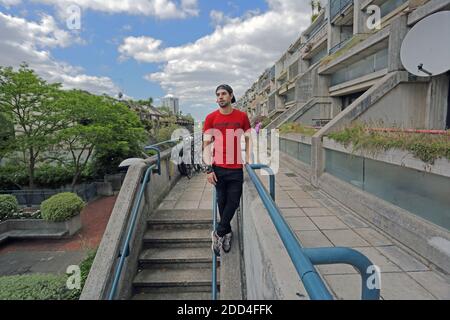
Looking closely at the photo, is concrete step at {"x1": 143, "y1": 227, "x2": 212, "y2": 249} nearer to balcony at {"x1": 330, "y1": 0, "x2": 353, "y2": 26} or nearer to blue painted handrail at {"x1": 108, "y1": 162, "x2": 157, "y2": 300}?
blue painted handrail at {"x1": 108, "y1": 162, "x2": 157, "y2": 300}

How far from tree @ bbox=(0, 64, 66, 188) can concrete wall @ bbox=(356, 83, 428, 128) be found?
14202 mm

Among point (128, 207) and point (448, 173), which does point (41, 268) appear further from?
point (448, 173)

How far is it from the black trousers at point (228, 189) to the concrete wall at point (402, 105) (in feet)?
19.0

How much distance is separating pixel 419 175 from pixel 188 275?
3.47m

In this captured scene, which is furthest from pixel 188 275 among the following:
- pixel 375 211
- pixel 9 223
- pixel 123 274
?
pixel 9 223

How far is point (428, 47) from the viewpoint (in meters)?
6.55

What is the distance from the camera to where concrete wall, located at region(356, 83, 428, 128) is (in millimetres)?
6973

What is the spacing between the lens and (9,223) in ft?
32.4

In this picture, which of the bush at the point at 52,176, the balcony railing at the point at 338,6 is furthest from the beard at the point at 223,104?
the balcony railing at the point at 338,6

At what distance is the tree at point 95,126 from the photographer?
40.6 feet

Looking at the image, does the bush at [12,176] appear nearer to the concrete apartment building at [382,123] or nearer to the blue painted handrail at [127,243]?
the blue painted handrail at [127,243]

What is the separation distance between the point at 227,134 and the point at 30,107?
45.0ft

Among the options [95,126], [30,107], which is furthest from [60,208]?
[30,107]
